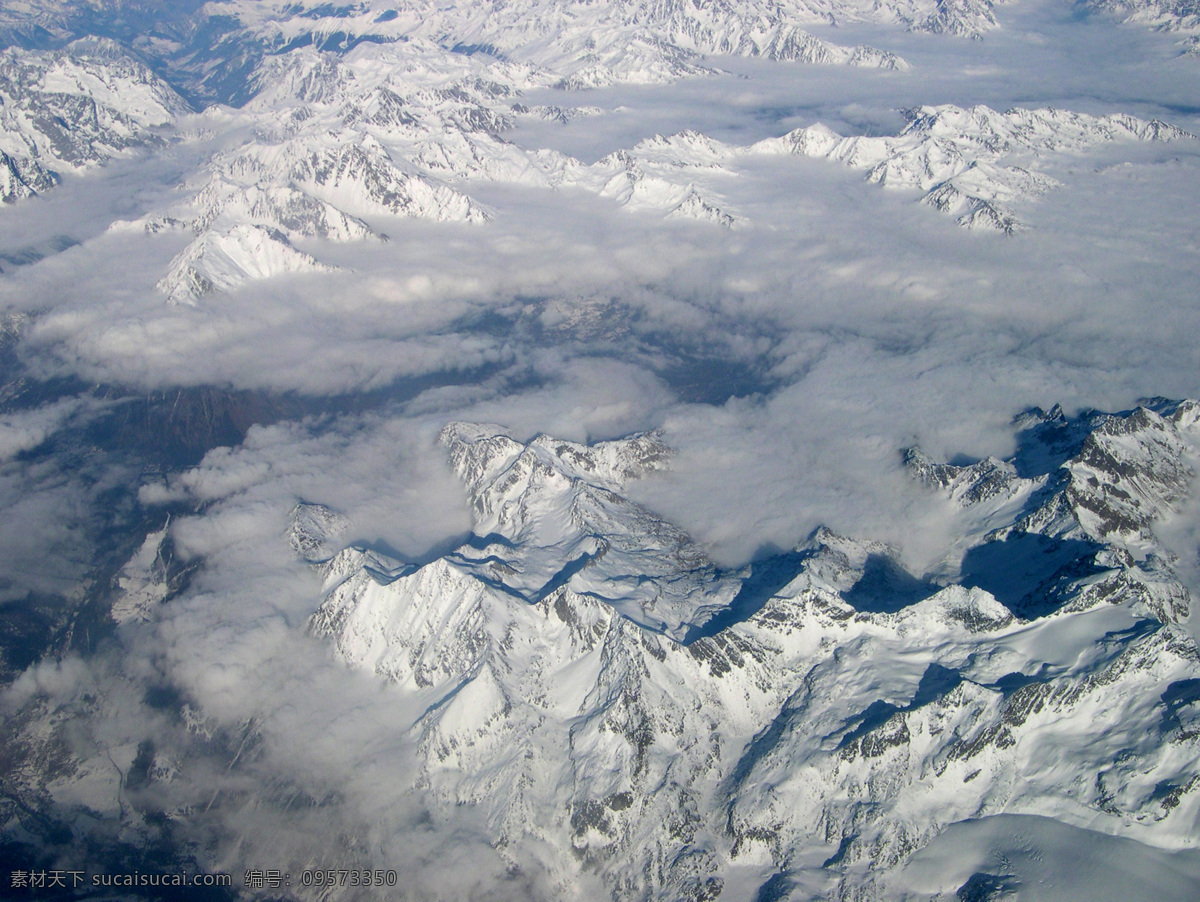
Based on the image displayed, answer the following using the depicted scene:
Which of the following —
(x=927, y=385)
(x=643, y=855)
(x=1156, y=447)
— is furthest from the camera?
(x=927, y=385)

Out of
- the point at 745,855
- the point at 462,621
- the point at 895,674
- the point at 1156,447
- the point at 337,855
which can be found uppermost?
the point at 1156,447

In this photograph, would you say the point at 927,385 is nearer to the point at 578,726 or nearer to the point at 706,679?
the point at 706,679

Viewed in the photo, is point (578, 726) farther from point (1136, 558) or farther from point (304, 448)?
point (304, 448)

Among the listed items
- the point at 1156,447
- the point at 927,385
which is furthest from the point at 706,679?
the point at 927,385

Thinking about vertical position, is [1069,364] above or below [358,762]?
above

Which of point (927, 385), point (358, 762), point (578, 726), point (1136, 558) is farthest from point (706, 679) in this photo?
point (927, 385)

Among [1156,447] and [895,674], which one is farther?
[1156,447]

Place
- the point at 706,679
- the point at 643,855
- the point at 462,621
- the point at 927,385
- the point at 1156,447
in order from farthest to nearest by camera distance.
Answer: the point at 927,385
the point at 1156,447
the point at 462,621
the point at 706,679
the point at 643,855
